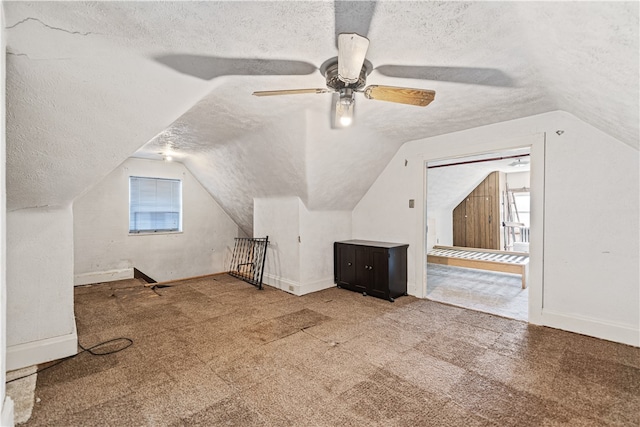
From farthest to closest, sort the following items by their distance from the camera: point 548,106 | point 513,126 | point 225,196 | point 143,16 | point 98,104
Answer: point 225,196 < point 513,126 < point 548,106 < point 98,104 < point 143,16

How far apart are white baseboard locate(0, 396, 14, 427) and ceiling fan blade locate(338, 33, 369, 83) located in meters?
2.44

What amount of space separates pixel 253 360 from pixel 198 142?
121 inches

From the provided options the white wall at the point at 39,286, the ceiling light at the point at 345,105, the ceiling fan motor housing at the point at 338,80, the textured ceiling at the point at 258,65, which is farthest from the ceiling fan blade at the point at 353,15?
the white wall at the point at 39,286

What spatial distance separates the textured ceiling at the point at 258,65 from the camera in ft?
4.61

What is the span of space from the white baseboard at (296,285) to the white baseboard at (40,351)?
251 cm

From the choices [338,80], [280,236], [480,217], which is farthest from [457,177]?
[338,80]

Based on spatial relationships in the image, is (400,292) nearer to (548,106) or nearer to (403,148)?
(403,148)

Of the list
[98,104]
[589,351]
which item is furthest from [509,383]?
[98,104]

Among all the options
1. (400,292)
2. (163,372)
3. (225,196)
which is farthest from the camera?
(225,196)

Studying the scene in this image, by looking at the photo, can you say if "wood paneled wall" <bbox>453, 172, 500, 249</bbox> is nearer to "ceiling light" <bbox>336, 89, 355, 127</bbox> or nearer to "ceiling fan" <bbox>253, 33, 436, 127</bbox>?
"ceiling fan" <bbox>253, 33, 436, 127</bbox>

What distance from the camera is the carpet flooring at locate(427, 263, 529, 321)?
362 centimetres

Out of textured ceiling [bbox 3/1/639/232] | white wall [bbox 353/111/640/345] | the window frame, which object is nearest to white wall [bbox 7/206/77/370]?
textured ceiling [bbox 3/1/639/232]

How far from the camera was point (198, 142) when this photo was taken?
4090 mm

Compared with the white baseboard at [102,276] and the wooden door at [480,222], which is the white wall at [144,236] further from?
the wooden door at [480,222]
